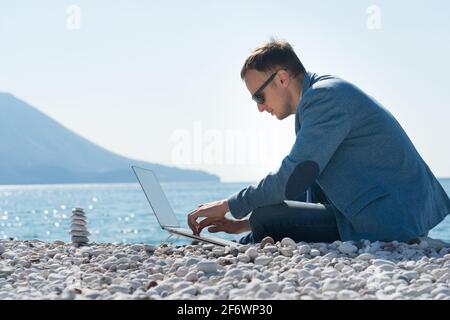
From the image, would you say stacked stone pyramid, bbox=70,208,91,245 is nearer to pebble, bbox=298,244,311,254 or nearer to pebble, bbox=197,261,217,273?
pebble, bbox=298,244,311,254

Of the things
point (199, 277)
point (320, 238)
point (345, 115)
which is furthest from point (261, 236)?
point (199, 277)

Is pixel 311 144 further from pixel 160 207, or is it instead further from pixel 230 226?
pixel 160 207

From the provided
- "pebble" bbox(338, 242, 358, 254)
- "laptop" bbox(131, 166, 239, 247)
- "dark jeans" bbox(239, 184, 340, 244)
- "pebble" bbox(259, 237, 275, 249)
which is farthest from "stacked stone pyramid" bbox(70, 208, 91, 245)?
"pebble" bbox(338, 242, 358, 254)

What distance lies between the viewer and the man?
175 inches

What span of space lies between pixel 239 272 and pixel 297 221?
42.5 inches

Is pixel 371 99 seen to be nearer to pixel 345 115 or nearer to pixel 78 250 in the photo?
pixel 345 115

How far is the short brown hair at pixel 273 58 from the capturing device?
467cm

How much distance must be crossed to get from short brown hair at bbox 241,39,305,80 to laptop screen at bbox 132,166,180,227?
95 centimetres

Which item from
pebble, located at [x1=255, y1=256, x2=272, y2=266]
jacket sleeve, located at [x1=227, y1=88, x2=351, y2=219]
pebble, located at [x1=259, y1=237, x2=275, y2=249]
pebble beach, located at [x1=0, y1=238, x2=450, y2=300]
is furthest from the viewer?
pebble, located at [x1=259, y1=237, x2=275, y2=249]

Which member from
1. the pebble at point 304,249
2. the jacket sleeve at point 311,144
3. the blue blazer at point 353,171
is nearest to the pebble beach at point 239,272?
the pebble at point 304,249

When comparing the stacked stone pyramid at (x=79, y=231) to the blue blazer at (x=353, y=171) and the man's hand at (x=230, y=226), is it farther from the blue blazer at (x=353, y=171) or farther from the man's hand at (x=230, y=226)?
the blue blazer at (x=353, y=171)

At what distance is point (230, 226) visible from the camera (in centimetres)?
501

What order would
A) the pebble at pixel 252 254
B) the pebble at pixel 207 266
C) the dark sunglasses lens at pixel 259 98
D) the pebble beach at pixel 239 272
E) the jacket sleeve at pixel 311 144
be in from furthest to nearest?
the dark sunglasses lens at pixel 259 98
the jacket sleeve at pixel 311 144
the pebble at pixel 252 254
the pebble at pixel 207 266
the pebble beach at pixel 239 272
